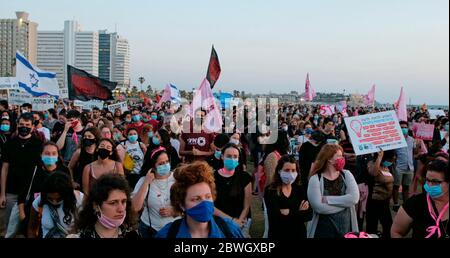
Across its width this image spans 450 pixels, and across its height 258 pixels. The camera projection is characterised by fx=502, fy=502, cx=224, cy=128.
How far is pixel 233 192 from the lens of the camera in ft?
18.1

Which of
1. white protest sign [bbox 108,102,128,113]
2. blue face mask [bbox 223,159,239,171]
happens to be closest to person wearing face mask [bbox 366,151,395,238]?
blue face mask [bbox 223,159,239,171]

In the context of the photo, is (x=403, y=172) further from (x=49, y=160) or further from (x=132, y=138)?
(x=49, y=160)

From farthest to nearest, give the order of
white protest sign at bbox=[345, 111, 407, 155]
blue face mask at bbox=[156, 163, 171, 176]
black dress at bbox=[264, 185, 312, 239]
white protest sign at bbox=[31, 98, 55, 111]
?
white protest sign at bbox=[31, 98, 55, 111] → white protest sign at bbox=[345, 111, 407, 155] → blue face mask at bbox=[156, 163, 171, 176] → black dress at bbox=[264, 185, 312, 239]

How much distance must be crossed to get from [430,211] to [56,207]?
304 cm

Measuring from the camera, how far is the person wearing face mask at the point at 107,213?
11.3ft

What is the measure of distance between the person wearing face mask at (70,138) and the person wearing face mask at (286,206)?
5001mm

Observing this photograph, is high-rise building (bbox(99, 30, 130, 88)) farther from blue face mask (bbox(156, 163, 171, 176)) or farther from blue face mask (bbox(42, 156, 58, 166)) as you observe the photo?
blue face mask (bbox(156, 163, 171, 176))

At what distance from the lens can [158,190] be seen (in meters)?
5.29

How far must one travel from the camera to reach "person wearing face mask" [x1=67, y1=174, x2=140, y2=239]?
11.3 ft

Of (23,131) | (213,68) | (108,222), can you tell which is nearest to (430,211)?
(108,222)

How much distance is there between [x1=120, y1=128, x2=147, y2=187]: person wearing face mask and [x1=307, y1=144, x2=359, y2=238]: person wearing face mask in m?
3.38

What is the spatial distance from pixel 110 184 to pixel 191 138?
5.26 m
